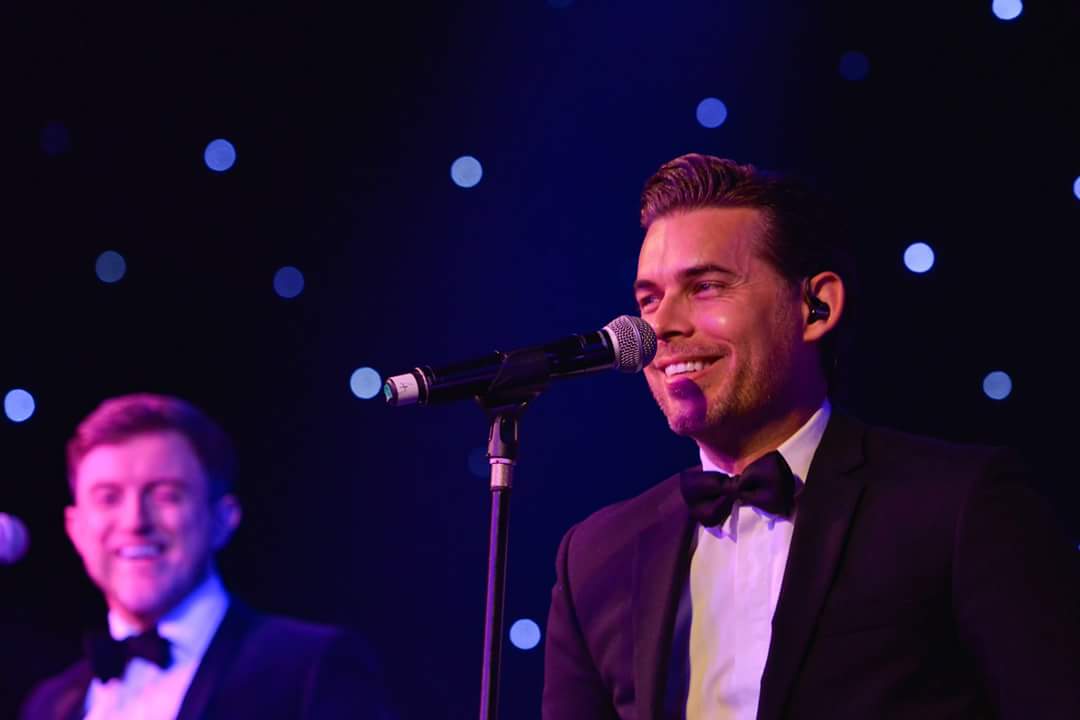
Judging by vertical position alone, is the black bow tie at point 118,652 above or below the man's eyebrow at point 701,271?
below

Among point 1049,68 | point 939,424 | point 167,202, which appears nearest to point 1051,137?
point 1049,68

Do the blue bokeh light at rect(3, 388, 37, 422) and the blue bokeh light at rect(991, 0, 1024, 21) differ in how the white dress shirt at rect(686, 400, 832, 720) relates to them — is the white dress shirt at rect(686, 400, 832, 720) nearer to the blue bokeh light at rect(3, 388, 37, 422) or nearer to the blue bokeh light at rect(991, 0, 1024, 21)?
the blue bokeh light at rect(991, 0, 1024, 21)

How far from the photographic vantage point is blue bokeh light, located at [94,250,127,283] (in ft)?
10.3

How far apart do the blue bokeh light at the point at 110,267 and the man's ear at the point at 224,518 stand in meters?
0.63

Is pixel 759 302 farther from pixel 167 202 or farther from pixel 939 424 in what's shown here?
pixel 167 202

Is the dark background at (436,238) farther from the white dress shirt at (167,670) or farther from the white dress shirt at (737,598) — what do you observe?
the white dress shirt at (737,598)

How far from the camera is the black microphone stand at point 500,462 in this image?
1787mm

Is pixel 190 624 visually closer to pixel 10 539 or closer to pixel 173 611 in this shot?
pixel 173 611

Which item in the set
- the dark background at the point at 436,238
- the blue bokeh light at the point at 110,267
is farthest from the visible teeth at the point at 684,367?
the blue bokeh light at the point at 110,267

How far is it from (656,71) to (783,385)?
3.85ft

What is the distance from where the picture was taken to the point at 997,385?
2.96 m

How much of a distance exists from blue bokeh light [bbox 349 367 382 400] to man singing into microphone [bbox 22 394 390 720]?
35cm

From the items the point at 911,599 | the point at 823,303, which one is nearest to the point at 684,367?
the point at 823,303

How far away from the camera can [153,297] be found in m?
3.15
